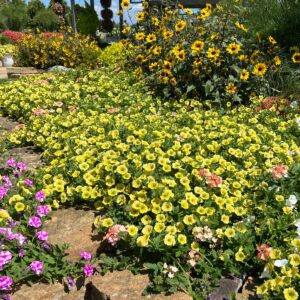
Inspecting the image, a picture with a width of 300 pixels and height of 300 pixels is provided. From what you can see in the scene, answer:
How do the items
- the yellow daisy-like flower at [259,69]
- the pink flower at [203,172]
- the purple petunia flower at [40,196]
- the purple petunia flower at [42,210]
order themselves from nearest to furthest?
the purple petunia flower at [42,210] → the purple petunia flower at [40,196] → the pink flower at [203,172] → the yellow daisy-like flower at [259,69]

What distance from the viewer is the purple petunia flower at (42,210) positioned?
2961mm

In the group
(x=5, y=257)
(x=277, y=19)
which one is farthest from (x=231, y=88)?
(x=277, y=19)

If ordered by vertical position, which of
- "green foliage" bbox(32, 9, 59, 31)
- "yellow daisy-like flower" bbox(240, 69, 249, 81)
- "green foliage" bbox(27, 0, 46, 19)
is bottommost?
"yellow daisy-like flower" bbox(240, 69, 249, 81)

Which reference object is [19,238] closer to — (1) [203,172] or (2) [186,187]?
(2) [186,187]

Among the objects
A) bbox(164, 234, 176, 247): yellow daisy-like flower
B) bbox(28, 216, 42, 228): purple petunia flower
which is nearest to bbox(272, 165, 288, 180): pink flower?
bbox(164, 234, 176, 247): yellow daisy-like flower

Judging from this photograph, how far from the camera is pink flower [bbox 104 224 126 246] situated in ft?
8.67

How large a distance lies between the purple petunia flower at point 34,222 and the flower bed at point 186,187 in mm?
307

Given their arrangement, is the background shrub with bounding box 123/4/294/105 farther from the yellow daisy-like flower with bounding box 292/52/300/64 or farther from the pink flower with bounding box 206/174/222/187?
the pink flower with bounding box 206/174/222/187

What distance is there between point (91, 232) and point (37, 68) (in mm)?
10001

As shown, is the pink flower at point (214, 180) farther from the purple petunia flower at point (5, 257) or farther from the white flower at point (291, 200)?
the purple petunia flower at point (5, 257)

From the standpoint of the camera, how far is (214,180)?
3.09m

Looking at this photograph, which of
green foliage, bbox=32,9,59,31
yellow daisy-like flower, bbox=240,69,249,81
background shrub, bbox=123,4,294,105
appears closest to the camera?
yellow daisy-like flower, bbox=240,69,249,81

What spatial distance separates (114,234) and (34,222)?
0.59m

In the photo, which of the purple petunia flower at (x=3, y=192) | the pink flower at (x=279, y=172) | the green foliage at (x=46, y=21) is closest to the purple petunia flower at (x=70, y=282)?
the purple petunia flower at (x=3, y=192)
